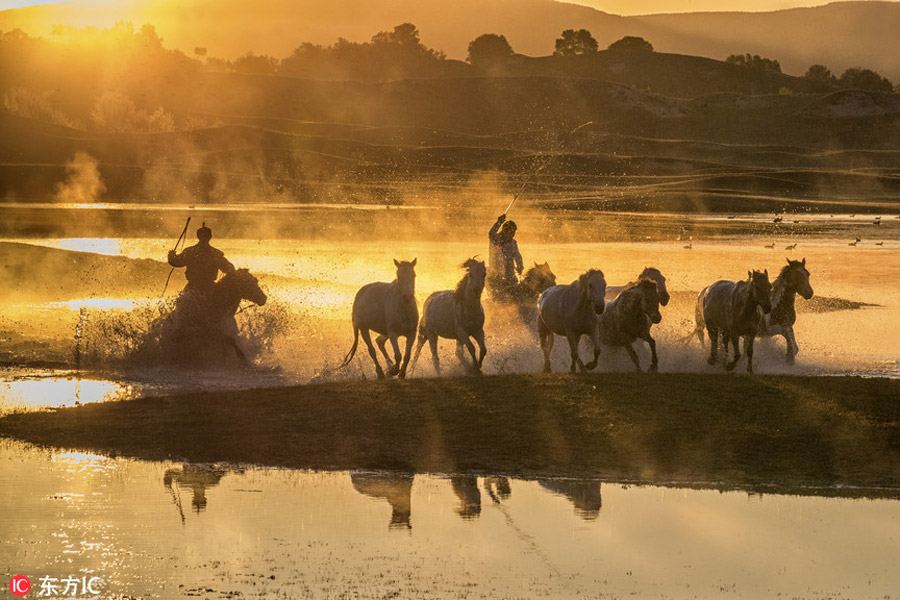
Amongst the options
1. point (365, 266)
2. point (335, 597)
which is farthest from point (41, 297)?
point (335, 597)

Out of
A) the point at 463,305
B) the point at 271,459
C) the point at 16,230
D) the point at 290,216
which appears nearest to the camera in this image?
the point at 271,459

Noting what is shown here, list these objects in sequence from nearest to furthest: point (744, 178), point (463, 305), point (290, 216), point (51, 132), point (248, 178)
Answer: point (463, 305)
point (290, 216)
point (248, 178)
point (744, 178)
point (51, 132)

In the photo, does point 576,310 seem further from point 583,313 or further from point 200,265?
point 200,265

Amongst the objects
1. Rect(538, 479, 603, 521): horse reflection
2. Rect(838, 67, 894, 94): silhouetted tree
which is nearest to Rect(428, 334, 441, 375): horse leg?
Rect(538, 479, 603, 521): horse reflection

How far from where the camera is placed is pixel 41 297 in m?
36.6

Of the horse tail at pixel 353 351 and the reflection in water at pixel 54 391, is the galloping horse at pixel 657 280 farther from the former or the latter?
the reflection in water at pixel 54 391

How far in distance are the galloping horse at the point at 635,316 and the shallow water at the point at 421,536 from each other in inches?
275

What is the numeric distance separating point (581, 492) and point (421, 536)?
8.58 ft

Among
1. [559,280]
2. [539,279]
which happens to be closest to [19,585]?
[539,279]

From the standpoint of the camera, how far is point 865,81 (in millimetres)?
186000

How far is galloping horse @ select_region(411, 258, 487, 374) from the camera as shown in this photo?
73.2 ft

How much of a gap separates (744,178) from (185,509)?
252 ft

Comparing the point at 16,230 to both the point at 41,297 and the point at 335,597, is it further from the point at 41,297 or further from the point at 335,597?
the point at 335,597

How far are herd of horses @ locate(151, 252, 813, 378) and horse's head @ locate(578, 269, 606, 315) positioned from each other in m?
0.01
